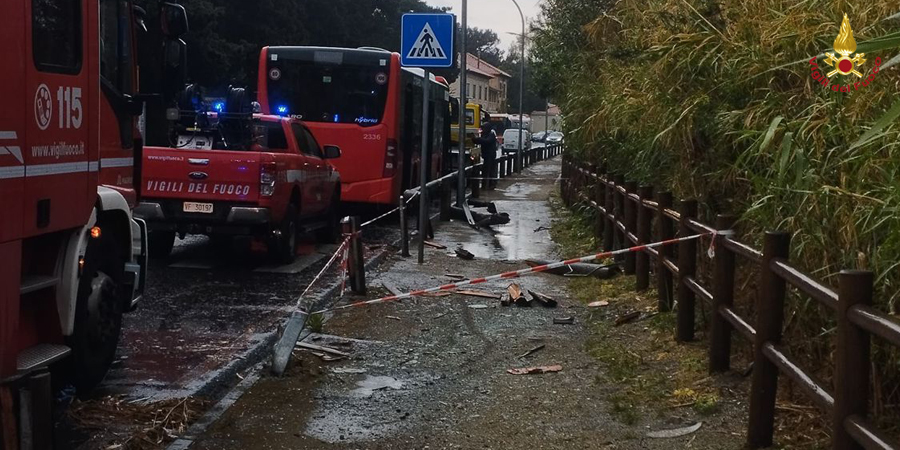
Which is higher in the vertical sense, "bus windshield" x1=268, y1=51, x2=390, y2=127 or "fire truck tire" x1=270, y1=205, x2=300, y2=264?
"bus windshield" x1=268, y1=51, x2=390, y2=127

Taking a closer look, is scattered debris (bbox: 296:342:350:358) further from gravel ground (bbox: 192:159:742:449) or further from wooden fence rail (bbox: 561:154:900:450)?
wooden fence rail (bbox: 561:154:900:450)

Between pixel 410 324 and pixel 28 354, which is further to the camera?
pixel 410 324

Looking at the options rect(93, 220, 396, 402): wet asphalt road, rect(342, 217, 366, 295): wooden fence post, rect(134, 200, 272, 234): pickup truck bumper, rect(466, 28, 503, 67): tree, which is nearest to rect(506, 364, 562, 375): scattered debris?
rect(93, 220, 396, 402): wet asphalt road

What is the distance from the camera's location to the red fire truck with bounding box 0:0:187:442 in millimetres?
5281

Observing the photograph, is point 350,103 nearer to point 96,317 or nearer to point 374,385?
point 374,385

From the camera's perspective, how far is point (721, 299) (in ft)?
22.2

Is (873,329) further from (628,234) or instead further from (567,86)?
(567,86)

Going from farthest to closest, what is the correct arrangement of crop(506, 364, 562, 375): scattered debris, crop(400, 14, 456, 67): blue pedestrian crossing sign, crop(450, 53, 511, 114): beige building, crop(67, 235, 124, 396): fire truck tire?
crop(450, 53, 511, 114): beige building, crop(400, 14, 456, 67): blue pedestrian crossing sign, crop(506, 364, 562, 375): scattered debris, crop(67, 235, 124, 396): fire truck tire

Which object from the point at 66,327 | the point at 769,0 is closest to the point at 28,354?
the point at 66,327

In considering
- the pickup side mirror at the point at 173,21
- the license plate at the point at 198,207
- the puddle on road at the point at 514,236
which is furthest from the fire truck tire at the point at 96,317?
the puddle on road at the point at 514,236

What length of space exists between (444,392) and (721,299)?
1.88 meters

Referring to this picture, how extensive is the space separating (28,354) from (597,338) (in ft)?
15.0

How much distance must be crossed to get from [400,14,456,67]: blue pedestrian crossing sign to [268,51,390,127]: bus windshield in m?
5.74

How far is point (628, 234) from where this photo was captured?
11.5 meters
